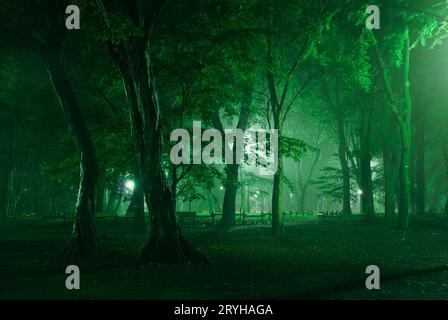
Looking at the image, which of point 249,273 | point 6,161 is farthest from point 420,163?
point 6,161

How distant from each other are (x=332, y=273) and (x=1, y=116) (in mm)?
40998

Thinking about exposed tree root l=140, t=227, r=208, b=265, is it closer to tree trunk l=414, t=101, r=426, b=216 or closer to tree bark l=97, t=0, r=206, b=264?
tree bark l=97, t=0, r=206, b=264

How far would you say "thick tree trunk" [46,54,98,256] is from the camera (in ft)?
62.3

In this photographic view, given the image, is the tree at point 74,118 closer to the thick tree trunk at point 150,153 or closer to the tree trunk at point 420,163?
the thick tree trunk at point 150,153

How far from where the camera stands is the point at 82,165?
19625mm

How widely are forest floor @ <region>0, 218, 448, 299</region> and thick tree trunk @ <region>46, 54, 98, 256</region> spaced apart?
41.7 inches

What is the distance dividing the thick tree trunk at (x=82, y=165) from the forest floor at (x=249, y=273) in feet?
3.47

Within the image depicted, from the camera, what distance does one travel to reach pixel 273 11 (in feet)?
80.8

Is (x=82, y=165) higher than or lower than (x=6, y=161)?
lower

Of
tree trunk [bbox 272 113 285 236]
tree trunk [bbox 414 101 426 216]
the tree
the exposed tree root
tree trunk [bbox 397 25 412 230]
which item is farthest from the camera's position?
tree trunk [bbox 414 101 426 216]

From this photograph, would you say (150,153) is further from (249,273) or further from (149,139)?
(249,273)

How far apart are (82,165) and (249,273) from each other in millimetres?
8941

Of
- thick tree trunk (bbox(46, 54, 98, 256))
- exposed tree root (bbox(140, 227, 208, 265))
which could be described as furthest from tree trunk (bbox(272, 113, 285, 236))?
exposed tree root (bbox(140, 227, 208, 265))

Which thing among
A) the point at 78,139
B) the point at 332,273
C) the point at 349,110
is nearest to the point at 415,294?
the point at 332,273
